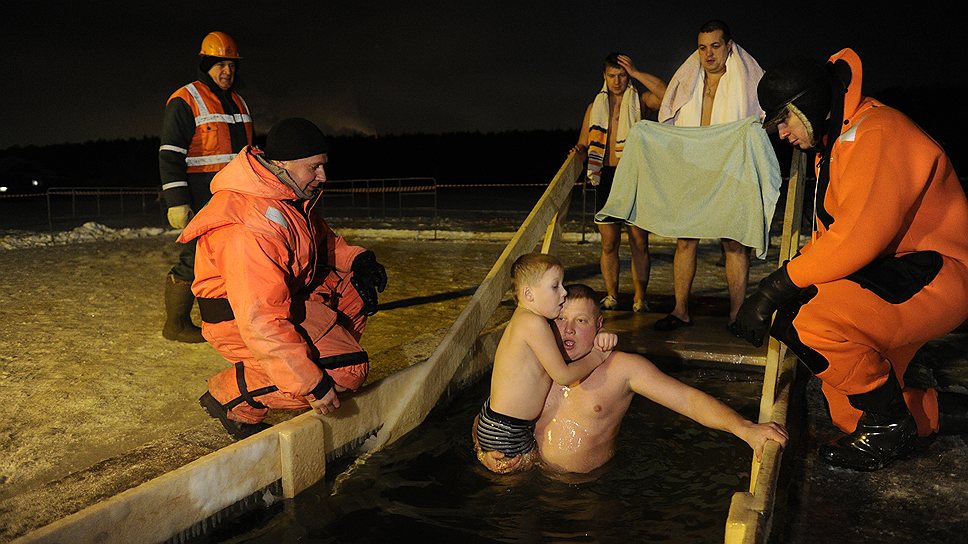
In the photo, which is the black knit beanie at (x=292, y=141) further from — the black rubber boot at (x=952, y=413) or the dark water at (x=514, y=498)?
the black rubber boot at (x=952, y=413)

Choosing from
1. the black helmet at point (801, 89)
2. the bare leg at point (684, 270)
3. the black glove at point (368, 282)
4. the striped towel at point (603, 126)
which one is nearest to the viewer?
the black helmet at point (801, 89)

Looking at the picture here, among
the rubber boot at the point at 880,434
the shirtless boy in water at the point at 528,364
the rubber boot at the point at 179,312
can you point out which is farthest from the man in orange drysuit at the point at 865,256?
the rubber boot at the point at 179,312

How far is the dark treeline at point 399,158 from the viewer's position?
35.5 meters

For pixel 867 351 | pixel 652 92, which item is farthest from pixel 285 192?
pixel 652 92

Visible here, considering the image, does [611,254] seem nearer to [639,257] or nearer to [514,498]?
[639,257]

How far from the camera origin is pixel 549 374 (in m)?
3.75

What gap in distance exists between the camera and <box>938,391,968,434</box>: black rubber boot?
13.3 ft

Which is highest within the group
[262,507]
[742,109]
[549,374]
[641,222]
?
[742,109]

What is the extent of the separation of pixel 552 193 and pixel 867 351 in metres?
2.87

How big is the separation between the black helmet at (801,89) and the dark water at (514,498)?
1.78 meters

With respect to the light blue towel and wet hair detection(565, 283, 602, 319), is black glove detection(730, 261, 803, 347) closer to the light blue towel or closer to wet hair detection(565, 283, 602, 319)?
wet hair detection(565, 283, 602, 319)

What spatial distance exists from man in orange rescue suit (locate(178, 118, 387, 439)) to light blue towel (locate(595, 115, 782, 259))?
297 centimetres

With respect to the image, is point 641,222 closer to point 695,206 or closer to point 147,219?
point 695,206

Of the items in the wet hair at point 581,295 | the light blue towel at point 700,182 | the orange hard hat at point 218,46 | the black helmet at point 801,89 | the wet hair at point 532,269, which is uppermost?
the orange hard hat at point 218,46
